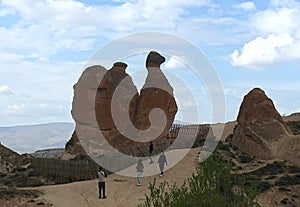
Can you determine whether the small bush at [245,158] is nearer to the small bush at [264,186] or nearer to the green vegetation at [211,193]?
the small bush at [264,186]

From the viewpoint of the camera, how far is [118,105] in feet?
124

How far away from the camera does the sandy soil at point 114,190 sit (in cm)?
2309

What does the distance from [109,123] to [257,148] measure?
1197 centimetres

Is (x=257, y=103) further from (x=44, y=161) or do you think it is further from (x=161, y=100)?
(x=44, y=161)

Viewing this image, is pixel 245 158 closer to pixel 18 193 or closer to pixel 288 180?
pixel 288 180

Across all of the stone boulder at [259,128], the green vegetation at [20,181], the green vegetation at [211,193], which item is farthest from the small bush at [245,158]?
the green vegetation at [211,193]

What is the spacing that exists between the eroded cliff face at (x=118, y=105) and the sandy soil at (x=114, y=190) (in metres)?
7.66

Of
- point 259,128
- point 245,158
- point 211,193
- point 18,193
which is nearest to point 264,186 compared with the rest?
point 245,158

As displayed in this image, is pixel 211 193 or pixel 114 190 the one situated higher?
pixel 211 193

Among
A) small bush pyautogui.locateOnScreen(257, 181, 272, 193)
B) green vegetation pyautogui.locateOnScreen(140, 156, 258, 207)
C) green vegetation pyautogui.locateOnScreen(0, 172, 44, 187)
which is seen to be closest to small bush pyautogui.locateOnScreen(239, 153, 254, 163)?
small bush pyautogui.locateOnScreen(257, 181, 272, 193)

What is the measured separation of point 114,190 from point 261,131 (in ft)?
27.9

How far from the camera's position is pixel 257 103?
29969 mm

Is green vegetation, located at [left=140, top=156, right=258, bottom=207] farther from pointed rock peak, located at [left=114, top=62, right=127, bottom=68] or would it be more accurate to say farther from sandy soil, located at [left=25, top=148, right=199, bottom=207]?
pointed rock peak, located at [left=114, top=62, right=127, bottom=68]

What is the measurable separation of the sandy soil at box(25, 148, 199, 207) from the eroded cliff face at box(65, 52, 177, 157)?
7.66 meters
